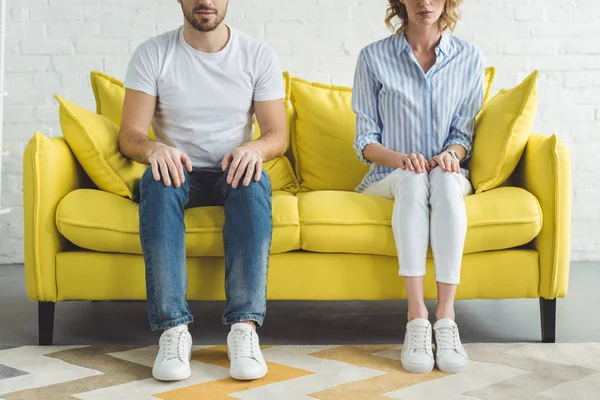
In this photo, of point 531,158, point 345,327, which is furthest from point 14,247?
point 531,158

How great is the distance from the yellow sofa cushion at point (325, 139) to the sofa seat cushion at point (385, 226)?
563 mm

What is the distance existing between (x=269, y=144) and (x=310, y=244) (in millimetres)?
324

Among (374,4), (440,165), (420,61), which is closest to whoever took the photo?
(440,165)

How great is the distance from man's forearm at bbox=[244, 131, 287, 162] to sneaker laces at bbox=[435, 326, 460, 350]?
0.70 metres

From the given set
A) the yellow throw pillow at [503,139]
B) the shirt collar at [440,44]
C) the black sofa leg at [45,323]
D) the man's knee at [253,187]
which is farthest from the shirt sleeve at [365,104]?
the black sofa leg at [45,323]

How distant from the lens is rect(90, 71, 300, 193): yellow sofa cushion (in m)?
2.77

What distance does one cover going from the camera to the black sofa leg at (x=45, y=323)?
7.28ft

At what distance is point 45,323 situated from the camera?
2.22 m

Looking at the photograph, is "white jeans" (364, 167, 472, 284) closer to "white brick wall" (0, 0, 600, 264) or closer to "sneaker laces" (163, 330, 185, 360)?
"sneaker laces" (163, 330, 185, 360)

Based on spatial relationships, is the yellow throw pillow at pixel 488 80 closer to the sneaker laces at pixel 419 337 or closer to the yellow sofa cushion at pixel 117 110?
the yellow sofa cushion at pixel 117 110

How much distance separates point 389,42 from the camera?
2492 mm

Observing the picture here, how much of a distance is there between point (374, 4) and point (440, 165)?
1.62 metres

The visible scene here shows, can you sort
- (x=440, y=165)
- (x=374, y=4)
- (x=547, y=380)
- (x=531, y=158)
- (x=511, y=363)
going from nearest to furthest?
(x=547, y=380) < (x=511, y=363) < (x=440, y=165) < (x=531, y=158) < (x=374, y=4)

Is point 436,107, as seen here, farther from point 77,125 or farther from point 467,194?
point 77,125
